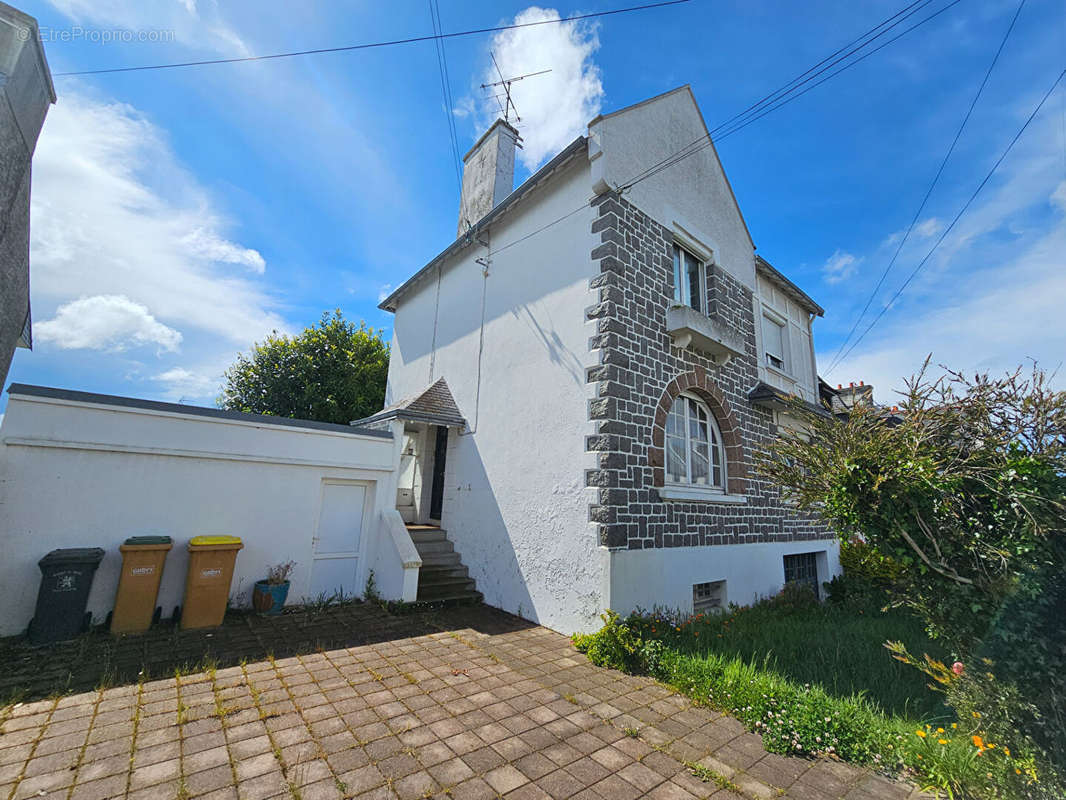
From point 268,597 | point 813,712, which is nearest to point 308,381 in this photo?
point 268,597

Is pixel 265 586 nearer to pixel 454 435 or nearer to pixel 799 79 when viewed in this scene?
pixel 454 435

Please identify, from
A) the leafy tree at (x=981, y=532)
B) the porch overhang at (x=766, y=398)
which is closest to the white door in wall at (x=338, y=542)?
the leafy tree at (x=981, y=532)

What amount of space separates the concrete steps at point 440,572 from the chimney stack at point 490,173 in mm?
6835

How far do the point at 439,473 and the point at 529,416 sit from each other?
344 centimetres

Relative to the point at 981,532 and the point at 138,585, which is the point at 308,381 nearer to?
the point at 138,585

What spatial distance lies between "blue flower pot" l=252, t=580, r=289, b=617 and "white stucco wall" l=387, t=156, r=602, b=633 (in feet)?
9.35

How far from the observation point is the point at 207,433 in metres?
5.89

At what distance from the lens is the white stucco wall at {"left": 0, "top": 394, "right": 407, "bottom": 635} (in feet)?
15.9

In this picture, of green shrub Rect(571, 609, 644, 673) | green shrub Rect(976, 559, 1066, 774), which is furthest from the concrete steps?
green shrub Rect(976, 559, 1066, 774)

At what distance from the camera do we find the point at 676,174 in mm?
8305

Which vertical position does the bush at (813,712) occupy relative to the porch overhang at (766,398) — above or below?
below

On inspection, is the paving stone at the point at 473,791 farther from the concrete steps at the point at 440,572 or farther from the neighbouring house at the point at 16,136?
the neighbouring house at the point at 16,136

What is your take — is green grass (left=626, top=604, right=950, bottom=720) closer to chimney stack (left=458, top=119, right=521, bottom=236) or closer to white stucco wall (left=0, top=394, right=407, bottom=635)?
white stucco wall (left=0, top=394, right=407, bottom=635)

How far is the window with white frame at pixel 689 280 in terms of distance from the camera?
818 cm
